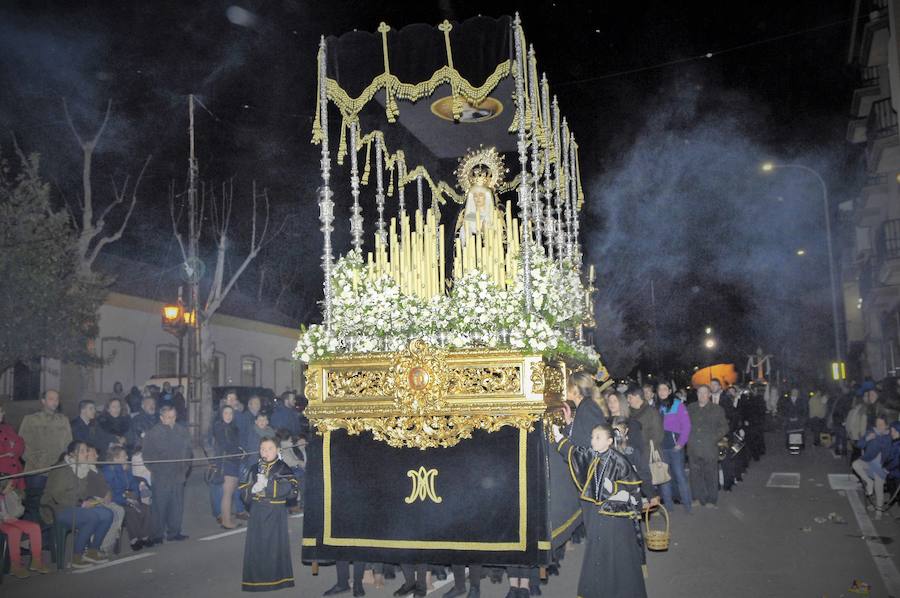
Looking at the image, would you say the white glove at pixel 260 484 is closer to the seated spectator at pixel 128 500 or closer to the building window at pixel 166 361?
the seated spectator at pixel 128 500

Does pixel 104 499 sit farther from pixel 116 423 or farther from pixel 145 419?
pixel 145 419

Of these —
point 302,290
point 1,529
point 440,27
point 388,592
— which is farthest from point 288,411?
point 302,290

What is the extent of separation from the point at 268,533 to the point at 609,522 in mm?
3100

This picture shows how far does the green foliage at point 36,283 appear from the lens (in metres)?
18.5

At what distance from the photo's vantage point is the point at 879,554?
898 centimetres

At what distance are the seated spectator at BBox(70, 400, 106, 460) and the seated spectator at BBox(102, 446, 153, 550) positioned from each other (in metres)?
1.18

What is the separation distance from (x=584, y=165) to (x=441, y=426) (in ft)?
34.8

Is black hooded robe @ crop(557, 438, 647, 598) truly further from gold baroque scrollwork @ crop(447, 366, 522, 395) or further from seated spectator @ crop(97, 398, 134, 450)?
seated spectator @ crop(97, 398, 134, 450)

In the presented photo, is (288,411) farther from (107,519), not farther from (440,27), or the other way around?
(440,27)

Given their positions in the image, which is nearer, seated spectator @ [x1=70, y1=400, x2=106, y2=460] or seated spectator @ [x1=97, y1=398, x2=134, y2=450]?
seated spectator @ [x1=70, y1=400, x2=106, y2=460]

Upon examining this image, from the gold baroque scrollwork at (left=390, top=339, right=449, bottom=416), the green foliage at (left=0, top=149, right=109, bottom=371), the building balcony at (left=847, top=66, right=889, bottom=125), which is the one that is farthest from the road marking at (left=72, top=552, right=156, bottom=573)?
the building balcony at (left=847, top=66, right=889, bottom=125)

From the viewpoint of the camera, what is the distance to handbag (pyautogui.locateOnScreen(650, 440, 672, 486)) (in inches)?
465

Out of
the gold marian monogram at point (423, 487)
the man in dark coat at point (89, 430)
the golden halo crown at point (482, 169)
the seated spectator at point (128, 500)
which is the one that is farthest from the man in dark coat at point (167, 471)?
the golden halo crown at point (482, 169)

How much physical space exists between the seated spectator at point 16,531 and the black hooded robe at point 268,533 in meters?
2.65
